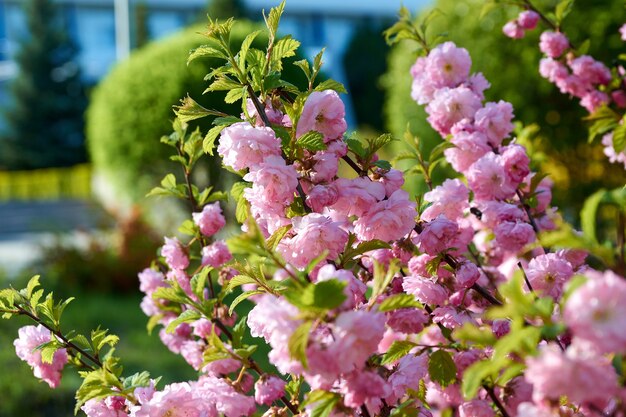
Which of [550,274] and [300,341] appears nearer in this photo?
[300,341]

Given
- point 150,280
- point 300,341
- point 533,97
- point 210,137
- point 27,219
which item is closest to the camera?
point 300,341

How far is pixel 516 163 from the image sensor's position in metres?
1.56

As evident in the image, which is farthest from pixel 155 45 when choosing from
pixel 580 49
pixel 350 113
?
pixel 350 113

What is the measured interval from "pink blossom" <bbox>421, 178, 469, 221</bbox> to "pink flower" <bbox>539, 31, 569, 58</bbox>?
0.80 meters

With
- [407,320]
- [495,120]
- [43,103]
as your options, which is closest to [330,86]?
[407,320]

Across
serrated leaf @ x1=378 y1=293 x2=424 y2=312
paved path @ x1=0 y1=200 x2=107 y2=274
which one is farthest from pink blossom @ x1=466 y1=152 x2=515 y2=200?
paved path @ x1=0 y1=200 x2=107 y2=274

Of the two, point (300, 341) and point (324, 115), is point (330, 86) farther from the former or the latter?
point (300, 341)

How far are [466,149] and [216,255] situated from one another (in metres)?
0.55

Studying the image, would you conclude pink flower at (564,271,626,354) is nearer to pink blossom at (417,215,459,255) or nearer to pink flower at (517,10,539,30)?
pink blossom at (417,215,459,255)

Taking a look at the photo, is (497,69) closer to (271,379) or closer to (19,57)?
(271,379)

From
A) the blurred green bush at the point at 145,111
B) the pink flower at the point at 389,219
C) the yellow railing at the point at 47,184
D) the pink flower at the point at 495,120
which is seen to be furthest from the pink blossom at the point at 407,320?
the yellow railing at the point at 47,184

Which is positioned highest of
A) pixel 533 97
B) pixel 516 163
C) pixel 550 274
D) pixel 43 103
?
pixel 516 163

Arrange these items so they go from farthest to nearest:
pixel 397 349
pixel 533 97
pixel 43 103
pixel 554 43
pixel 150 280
→ 1. pixel 43 103
2. pixel 533 97
3. pixel 554 43
4. pixel 150 280
5. pixel 397 349

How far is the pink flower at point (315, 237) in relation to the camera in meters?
1.08
